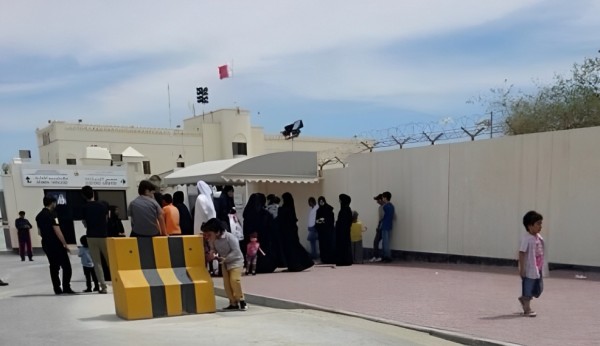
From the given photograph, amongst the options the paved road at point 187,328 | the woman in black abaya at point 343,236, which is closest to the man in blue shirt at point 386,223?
the woman in black abaya at point 343,236

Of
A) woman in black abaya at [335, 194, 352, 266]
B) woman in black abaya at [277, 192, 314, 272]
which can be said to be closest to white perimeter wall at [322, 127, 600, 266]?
woman in black abaya at [335, 194, 352, 266]

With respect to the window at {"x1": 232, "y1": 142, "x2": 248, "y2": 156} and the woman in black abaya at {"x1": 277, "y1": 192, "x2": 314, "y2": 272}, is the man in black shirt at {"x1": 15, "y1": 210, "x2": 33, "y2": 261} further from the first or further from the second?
the window at {"x1": 232, "y1": 142, "x2": 248, "y2": 156}

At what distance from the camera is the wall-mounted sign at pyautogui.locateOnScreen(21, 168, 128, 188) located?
2461 centimetres

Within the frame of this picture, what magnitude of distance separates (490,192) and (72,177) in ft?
65.8

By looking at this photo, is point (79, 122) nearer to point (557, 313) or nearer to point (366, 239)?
point (366, 239)

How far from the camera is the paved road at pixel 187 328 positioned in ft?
20.5

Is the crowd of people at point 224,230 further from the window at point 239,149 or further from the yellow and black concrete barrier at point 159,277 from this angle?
the window at point 239,149

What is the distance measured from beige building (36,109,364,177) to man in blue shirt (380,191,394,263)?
1953 centimetres

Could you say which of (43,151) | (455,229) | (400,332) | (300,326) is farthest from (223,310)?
(43,151)

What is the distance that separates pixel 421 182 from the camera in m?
13.9

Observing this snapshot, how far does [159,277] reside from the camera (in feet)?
26.2

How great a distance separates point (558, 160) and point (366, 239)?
19.6 ft

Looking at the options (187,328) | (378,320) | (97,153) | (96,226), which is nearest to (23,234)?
(96,226)

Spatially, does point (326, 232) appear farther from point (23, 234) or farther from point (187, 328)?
point (23, 234)
